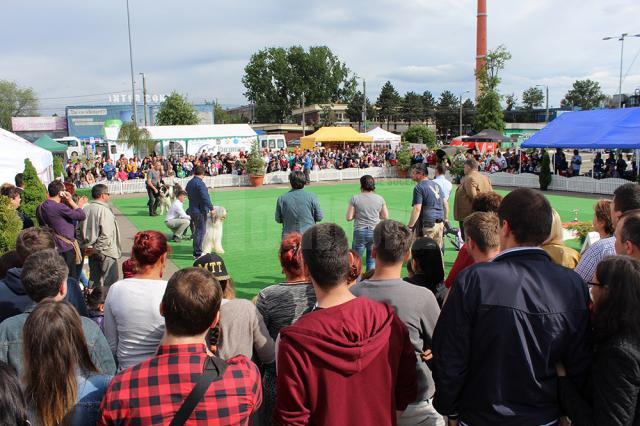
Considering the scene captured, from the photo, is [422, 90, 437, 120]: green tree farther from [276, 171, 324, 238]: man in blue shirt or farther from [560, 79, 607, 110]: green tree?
[276, 171, 324, 238]: man in blue shirt

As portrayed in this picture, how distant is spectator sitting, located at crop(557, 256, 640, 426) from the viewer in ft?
7.00

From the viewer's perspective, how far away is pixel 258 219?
1555 centimetres

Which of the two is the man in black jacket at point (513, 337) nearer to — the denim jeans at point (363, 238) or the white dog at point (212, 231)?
the denim jeans at point (363, 238)

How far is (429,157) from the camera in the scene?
28656mm

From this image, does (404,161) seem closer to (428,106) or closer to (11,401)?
(11,401)

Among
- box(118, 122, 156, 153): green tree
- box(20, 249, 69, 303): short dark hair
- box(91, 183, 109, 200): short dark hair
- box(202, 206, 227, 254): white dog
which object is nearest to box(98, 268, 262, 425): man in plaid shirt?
box(20, 249, 69, 303): short dark hair

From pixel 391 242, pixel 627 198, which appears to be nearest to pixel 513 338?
pixel 391 242

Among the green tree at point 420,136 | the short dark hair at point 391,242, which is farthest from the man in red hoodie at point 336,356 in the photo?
the green tree at point 420,136

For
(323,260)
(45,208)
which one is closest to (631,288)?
(323,260)

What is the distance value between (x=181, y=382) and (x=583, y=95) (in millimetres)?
131443

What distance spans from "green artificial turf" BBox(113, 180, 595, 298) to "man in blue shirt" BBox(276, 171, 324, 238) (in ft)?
4.75

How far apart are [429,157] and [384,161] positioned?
607cm

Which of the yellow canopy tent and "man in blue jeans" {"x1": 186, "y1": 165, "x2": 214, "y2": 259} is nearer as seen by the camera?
"man in blue jeans" {"x1": 186, "y1": 165, "x2": 214, "y2": 259}

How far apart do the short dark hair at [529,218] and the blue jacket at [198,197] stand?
7.93 metres
